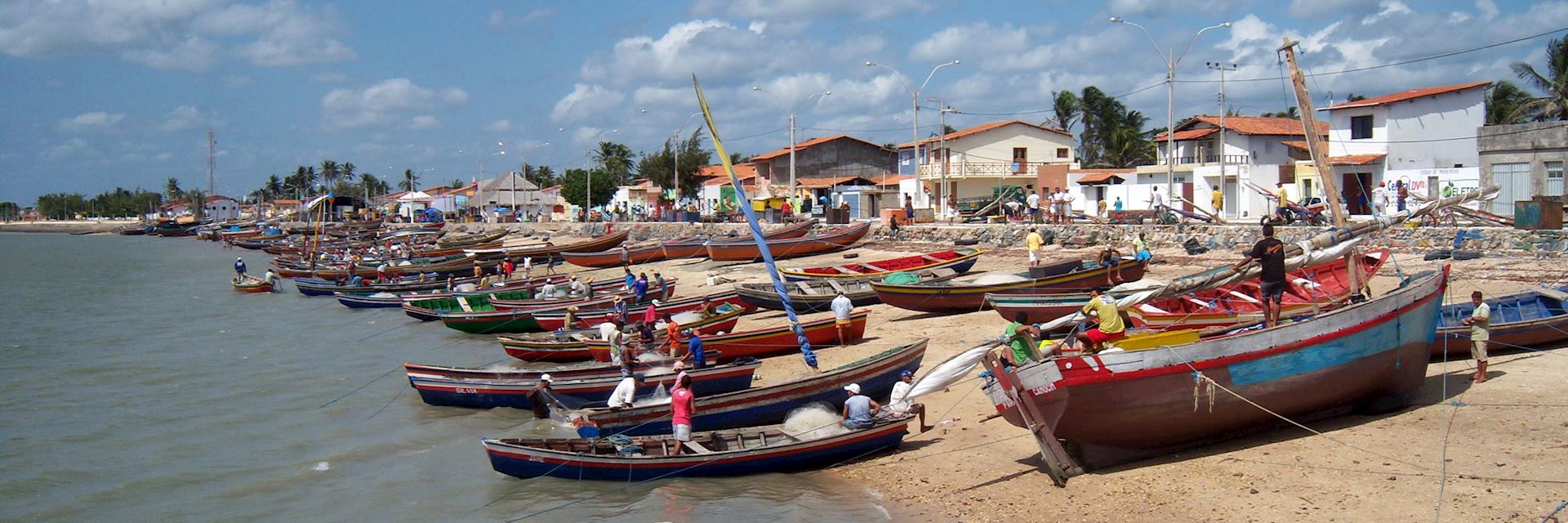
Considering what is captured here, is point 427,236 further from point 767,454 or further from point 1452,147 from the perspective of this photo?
point 767,454

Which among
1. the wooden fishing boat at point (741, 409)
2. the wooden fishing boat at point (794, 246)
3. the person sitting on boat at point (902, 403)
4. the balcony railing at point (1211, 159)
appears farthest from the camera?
the balcony railing at point (1211, 159)

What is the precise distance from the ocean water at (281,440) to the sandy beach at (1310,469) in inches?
51.4

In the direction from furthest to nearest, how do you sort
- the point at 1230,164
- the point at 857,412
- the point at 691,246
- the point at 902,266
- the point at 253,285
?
the point at 253,285
the point at 1230,164
the point at 691,246
the point at 902,266
the point at 857,412

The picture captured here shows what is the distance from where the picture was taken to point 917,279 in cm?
2573

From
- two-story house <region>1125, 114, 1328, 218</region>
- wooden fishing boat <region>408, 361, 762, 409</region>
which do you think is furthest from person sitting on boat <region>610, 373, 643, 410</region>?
two-story house <region>1125, 114, 1328, 218</region>

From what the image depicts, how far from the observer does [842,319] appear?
21.9 metres

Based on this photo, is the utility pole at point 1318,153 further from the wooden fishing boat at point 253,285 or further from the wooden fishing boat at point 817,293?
the wooden fishing boat at point 253,285

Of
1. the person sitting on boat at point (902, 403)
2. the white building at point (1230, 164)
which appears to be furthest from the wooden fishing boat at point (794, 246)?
the person sitting on boat at point (902, 403)

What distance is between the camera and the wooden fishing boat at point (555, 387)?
18000mm

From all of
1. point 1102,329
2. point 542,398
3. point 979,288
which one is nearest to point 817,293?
point 979,288

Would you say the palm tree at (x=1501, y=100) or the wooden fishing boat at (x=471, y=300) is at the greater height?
the palm tree at (x=1501, y=100)

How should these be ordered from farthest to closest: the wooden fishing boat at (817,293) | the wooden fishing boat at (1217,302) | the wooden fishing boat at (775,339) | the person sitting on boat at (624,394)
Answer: the wooden fishing boat at (817,293) < the wooden fishing boat at (775,339) < the wooden fishing boat at (1217,302) < the person sitting on boat at (624,394)

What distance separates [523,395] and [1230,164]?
3942 centimetres

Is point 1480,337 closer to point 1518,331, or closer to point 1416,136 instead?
point 1518,331
